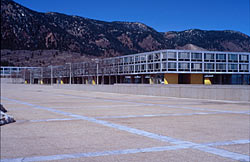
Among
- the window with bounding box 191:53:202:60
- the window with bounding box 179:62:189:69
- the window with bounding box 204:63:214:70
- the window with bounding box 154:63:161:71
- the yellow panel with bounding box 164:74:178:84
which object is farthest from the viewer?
the window with bounding box 204:63:214:70

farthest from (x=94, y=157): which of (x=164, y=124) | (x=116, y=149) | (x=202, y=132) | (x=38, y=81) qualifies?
(x=38, y=81)

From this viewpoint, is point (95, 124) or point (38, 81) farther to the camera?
point (38, 81)

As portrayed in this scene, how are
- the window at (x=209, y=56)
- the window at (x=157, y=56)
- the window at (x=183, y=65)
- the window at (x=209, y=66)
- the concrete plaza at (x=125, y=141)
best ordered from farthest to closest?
the window at (x=209, y=56)
the window at (x=209, y=66)
the window at (x=157, y=56)
the window at (x=183, y=65)
the concrete plaza at (x=125, y=141)

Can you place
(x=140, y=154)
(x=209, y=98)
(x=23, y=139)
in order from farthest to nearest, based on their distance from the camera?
(x=209, y=98) < (x=23, y=139) < (x=140, y=154)

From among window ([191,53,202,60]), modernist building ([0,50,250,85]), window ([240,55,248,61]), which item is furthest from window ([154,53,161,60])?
window ([240,55,248,61])

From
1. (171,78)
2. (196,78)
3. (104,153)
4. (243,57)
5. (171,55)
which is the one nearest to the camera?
(104,153)

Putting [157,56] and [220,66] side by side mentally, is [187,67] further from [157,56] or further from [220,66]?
[220,66]

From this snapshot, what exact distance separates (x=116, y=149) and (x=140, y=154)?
761mm

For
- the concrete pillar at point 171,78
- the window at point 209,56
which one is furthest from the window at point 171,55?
the window at point 209,56

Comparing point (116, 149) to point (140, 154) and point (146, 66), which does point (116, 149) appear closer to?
point (140, 154)

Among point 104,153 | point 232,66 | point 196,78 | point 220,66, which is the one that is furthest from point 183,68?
point 104,153

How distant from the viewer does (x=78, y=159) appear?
6.98 meters

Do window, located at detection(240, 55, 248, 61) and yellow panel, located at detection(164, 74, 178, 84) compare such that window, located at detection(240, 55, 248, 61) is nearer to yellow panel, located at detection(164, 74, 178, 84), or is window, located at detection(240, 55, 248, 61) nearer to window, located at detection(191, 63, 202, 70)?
window, located at detection(191, 63, 202, 70)

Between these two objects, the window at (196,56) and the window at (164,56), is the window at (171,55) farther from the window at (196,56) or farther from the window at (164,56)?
the window at (196,56)
